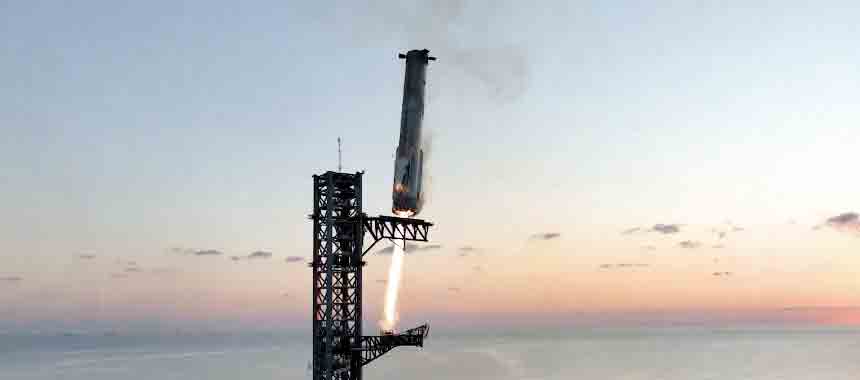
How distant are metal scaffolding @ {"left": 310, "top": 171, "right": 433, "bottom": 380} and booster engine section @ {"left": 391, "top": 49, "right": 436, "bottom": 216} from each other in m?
2.26

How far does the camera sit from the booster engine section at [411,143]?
72375 millimetres

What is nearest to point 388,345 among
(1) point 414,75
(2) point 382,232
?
(2) point 382,232

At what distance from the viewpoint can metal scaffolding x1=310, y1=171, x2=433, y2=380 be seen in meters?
68.1

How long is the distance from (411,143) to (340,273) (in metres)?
13.7

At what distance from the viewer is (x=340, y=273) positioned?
69.0 metres

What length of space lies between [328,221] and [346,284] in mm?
5723

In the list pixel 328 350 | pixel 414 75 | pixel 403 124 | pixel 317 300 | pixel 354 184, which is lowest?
pixel 328 350

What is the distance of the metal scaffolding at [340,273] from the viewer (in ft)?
224

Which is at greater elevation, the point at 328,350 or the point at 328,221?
the point at 328,221

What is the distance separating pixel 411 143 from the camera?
240 feet

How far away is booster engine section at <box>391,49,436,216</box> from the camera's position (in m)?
72.4

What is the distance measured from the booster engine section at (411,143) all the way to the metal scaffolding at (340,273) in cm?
226

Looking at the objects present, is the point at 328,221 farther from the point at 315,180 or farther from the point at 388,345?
the point at 388,345

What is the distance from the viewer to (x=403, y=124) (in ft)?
242
